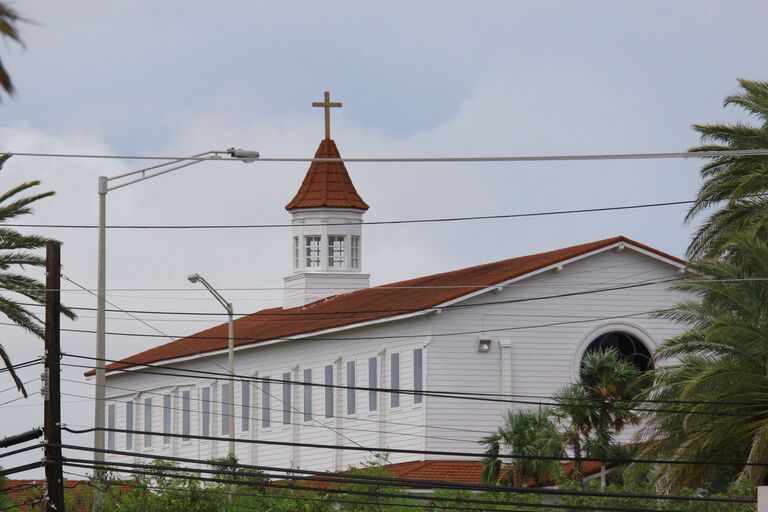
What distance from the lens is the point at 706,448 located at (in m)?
37.1

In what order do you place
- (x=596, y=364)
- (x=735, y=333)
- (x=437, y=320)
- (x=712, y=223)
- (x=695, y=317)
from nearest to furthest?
(x=735, y=333) → (x=695, y=317) → (x=712, y=223) → (x=596, y=364) → (x=437, y=320)

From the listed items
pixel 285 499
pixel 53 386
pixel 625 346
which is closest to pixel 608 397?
pixel 285 499

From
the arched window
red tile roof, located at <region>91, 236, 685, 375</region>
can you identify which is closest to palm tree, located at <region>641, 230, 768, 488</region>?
red tile roof, located at <region>91, 236, 685, 375</region>

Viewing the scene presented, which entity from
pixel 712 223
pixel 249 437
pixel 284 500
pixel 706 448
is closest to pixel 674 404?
pixel 706 448

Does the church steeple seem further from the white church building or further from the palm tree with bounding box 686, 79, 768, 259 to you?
the palm tree with bounding box 686, 79, 768, 259

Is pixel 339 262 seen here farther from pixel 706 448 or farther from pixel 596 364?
pixel 706 448

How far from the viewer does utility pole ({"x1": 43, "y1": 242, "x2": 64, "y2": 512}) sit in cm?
3078

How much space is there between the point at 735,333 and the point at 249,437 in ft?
105

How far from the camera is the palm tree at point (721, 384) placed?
36188 mm

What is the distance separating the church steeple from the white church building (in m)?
5.29

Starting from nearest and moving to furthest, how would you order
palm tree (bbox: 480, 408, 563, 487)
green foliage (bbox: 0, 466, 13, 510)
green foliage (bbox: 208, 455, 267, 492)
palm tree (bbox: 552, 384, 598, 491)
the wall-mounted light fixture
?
green foliage (bbox: 208, 455, 267, 492) → palm tree (bbox: 552, 384, 598, 491) → palm tree (bbox: 480, 408, 563, 487) → green foliage (bbox: 0, 466, 13, 510) → the wall-mounted light fixture

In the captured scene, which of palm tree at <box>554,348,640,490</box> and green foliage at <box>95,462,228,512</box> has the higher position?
palm tree at <box>554,348,640,490</box>

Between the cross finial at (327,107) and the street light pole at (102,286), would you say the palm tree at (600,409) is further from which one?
the cross finial at (327,107)

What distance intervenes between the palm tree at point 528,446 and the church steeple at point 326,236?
27.8 m
